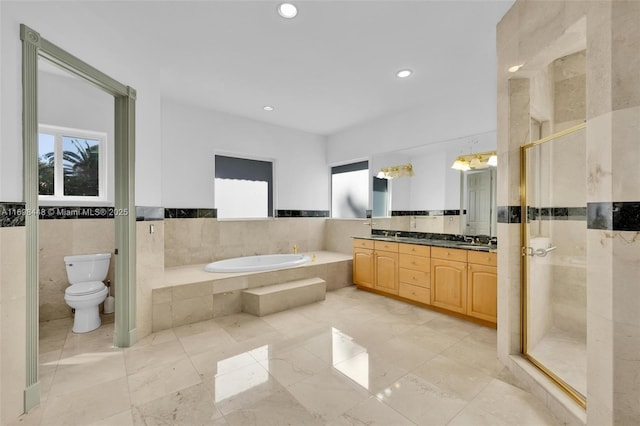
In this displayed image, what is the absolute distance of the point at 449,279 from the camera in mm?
3316

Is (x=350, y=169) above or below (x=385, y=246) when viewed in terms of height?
above

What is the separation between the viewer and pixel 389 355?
2.39m

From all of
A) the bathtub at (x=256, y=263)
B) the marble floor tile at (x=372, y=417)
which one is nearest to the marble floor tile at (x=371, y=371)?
the marble floor tile at (x=372, y=417)

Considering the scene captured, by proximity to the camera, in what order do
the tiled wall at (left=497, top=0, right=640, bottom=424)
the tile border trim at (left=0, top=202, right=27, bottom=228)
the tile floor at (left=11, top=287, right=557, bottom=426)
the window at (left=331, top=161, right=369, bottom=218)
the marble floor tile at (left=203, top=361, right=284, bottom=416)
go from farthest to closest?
the window at (left=331, top=161, right=369, bottom=218) < the marble floor tile at (left=203, top=361, right=284, bottom=416) < the tile floor at (left=11, top=287, right=557, bottom=426) < the tile border trim at (left=0, top=202, right=27, bottom=228) < the tiled wall at (left=497, top=0, right=640, bottom=424)

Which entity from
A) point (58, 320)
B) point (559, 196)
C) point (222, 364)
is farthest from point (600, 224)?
point (58, 320)

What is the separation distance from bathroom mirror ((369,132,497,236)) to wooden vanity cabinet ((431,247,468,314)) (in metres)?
0.47

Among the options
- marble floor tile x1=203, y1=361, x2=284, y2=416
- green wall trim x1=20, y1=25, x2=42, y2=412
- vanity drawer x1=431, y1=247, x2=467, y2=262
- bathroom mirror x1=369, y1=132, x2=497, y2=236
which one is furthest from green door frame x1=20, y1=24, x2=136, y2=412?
bathroom mirror x1=369, y1=132, x2=497, y2=236

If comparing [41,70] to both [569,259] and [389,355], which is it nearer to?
[389,355]

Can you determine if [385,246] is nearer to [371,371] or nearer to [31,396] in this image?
[371,371]

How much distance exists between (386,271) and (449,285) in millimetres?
954

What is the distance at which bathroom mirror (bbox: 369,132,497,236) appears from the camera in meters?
3.39

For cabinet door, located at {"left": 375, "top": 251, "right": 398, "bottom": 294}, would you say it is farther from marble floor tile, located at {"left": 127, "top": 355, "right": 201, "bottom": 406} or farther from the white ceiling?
marble floor tile, located at {"left": 127, "top": 355, "right": 201, "bottom": 406}

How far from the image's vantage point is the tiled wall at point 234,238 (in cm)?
402

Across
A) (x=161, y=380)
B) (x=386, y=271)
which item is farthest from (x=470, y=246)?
(x=161, y=380)
